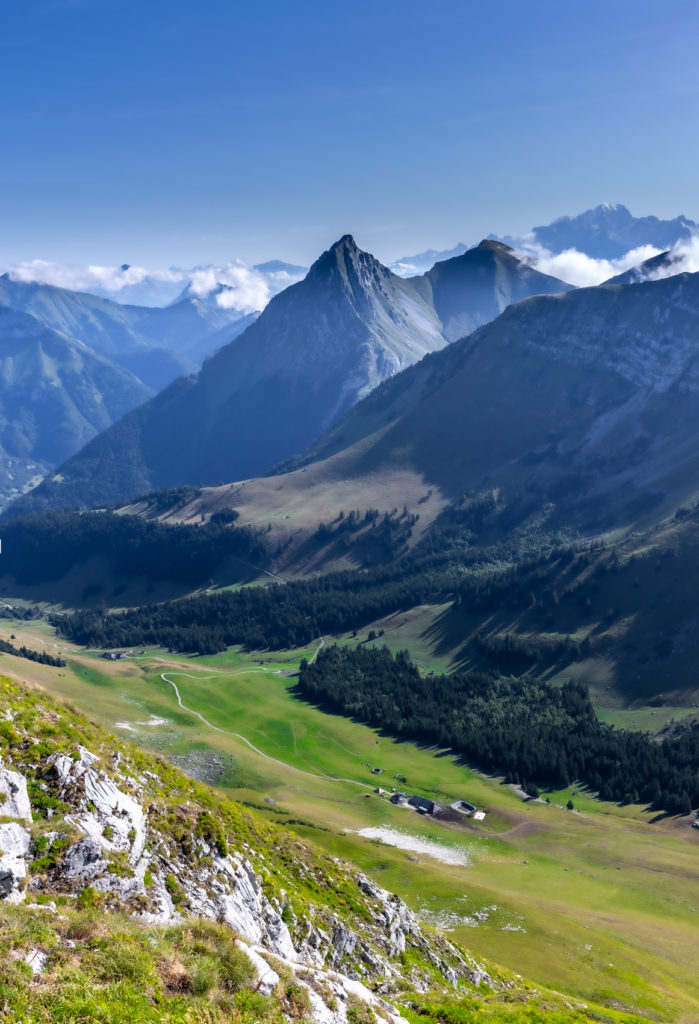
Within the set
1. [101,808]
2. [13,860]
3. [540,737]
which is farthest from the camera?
[540,737]

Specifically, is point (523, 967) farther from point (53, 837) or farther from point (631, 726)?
point (631, 726)

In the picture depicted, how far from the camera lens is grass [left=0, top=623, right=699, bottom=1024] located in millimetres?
69062

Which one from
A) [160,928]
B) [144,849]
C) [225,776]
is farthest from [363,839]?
[160,928]

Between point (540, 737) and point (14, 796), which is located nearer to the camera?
point (14, 796)

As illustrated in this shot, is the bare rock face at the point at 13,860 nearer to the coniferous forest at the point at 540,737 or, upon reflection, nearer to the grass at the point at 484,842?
the grass at the point at 484,842

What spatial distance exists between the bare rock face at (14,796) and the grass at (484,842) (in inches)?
1967

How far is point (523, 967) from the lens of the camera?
62.9 metres

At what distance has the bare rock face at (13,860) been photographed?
27.7 m

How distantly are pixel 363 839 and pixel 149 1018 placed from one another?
300 feet

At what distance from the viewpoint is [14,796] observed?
3186 centimetres

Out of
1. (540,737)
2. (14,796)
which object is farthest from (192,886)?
(540,737)

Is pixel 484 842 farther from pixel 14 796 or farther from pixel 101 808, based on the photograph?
pixel 14 796

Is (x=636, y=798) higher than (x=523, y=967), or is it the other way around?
(x=523, y=967)

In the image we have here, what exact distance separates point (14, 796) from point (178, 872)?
391 inches
